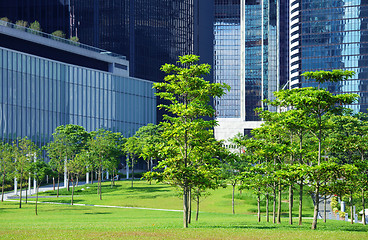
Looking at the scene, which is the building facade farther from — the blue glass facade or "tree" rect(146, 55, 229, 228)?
"tree" rect(146, 55, 229, 228)

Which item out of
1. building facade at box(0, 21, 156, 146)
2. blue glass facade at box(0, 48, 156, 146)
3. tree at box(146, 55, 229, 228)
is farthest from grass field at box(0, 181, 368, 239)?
building facade at box(0, 21, 156, 146)

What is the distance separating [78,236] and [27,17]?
15417cm

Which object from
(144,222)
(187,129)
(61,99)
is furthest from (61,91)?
(187,129)

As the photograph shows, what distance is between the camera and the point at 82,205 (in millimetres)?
75375

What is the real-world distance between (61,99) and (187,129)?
10937cm

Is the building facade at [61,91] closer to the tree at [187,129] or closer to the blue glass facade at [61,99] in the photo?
the blue glass facade at [61,99]

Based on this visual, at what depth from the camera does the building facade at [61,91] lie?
128 m

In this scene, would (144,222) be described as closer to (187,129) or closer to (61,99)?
(187,129)

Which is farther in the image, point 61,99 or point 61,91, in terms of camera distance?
point 61,99

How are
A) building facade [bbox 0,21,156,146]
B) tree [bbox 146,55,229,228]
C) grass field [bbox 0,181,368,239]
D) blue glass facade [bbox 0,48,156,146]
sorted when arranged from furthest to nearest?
building facade [bbox 0,21,156,146], blue glass facade [bbox 0,48,156,146], tree [bbox 146,55,229,228], grass field [bbox 0,181,368,239]

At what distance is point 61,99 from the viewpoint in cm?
14325

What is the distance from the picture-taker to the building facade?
419 feet

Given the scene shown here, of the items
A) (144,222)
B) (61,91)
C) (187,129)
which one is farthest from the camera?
(61,91)

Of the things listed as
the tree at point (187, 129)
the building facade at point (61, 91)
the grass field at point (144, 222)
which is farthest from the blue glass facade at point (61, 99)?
the tree at point (187, 129)
